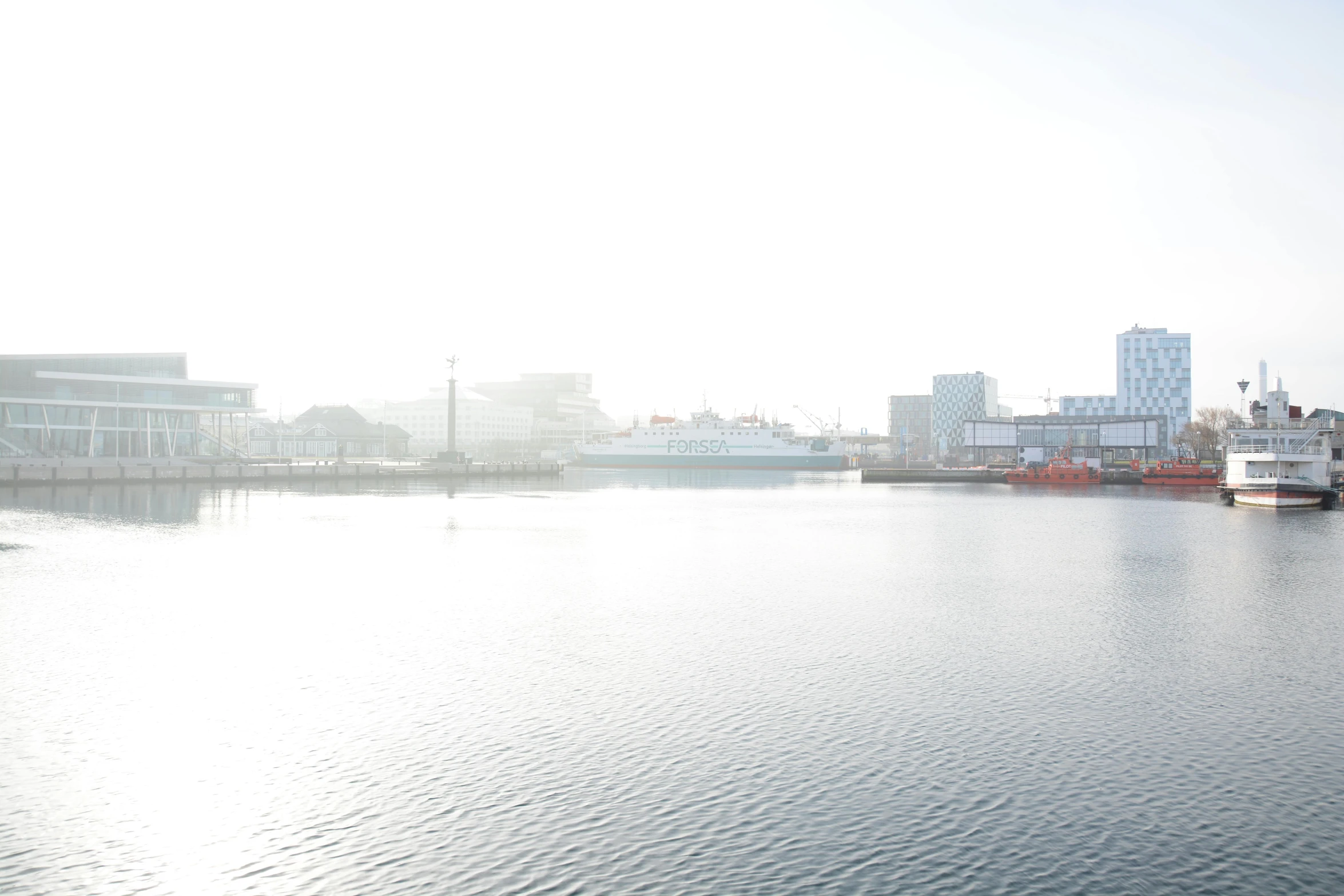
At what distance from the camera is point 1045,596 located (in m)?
23.6

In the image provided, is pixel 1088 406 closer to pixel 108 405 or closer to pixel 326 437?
pixel 326 437

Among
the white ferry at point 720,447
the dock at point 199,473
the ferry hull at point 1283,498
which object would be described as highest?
the white ferry at point 720,447

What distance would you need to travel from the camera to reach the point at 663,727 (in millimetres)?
12414

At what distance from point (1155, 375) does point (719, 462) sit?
106m

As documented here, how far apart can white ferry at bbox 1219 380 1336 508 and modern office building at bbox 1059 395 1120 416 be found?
5165 inches

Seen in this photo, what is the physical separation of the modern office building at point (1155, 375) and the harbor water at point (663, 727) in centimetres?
17757

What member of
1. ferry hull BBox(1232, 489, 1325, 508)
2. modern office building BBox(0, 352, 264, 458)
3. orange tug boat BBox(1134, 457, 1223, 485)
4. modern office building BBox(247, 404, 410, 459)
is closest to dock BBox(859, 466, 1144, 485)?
orange tug boat BBox(1134, 457, 1223, 485)

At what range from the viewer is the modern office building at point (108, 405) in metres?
75.6

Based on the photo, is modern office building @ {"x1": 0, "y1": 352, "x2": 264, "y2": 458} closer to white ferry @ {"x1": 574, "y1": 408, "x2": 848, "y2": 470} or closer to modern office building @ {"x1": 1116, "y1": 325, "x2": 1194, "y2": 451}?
white ferry @ {"x1": 574, "y1": 408, "x2": 848, "y2": 470}

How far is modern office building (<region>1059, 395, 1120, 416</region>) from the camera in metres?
194

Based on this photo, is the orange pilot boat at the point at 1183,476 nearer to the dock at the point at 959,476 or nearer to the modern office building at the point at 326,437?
the dock at the point at 959,476

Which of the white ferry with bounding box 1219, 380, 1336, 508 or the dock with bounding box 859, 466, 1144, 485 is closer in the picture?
the white ferry with bounding box 1219, 380, 1336, 508

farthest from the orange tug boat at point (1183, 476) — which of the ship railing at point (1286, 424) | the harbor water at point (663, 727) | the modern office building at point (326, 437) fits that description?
the modern office building at point (326, 437)

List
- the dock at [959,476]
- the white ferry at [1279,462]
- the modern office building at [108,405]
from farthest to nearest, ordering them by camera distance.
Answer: the dock at [959,476]
the modern office building at [108,405]
the white ferry at [1279,462]
